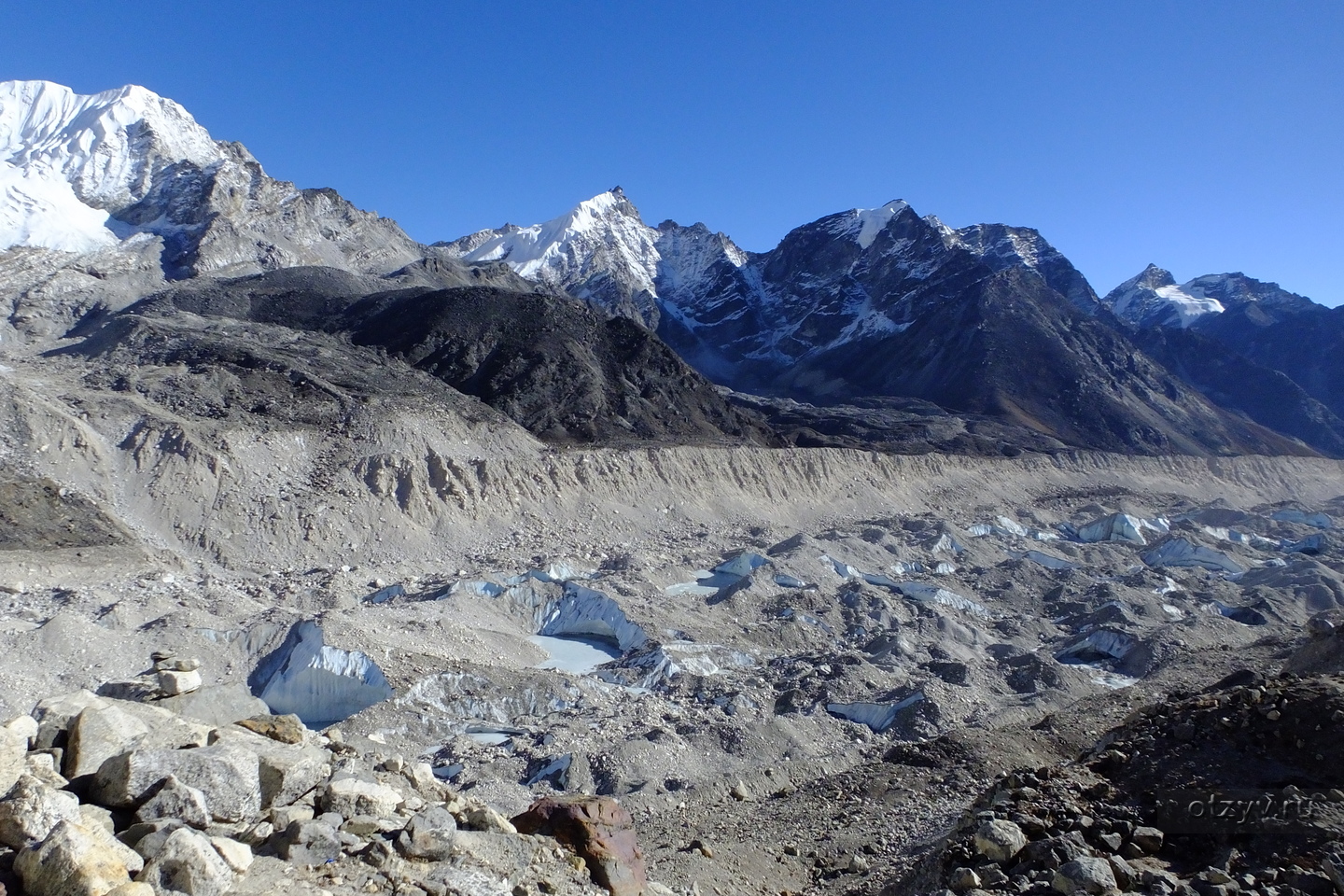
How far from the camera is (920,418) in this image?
206ft

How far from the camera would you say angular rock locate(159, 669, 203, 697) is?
8180 mm

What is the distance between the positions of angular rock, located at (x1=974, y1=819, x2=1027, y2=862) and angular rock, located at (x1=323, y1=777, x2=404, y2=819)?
5033 mm

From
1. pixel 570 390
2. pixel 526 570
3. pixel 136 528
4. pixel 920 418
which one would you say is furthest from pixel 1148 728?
pixel 920 418

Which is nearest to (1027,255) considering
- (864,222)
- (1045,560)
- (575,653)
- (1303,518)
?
(864,222)

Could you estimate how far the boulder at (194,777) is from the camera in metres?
5.55

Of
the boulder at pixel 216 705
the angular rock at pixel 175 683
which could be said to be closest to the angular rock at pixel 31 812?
the boulder at pixel 216 705

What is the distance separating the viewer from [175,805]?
5.46 m

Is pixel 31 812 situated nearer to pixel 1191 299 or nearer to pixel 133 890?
pixel 133 890

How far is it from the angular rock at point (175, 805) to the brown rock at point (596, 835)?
276 cm

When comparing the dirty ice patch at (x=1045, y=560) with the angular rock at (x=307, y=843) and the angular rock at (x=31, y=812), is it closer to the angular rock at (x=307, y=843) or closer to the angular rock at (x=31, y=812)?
the angular rock at (x=307, y=843)

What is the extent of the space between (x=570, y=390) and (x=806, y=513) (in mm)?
13751

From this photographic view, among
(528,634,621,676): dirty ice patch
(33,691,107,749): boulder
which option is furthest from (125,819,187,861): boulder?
(528,634,621,676): dirty ice patch

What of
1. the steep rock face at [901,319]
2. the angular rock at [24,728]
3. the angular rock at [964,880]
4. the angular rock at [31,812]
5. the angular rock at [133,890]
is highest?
the steep rock face at [901,319]

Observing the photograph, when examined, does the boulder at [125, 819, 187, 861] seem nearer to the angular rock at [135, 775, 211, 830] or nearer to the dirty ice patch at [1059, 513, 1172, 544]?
the angular rock at [135, 775, 211, 830]
